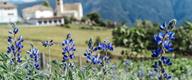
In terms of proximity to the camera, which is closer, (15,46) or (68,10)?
(15,46)

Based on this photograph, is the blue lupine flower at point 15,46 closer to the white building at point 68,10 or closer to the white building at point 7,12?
the white building at point 7,12

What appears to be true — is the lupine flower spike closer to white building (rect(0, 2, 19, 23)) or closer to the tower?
white building (rect(0, 2, 19, 23))

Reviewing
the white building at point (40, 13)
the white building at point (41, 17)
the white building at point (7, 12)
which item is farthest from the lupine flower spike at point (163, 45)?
the white building at point (40, 13)

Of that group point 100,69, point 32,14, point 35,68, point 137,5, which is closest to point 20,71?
point 35,68

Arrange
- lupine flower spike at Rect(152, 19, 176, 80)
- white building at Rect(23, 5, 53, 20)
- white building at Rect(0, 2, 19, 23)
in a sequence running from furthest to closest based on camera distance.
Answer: white building at Rect(23, 5, 53, 20) → white building at Rect(0, 2, 19, 23) → lupine flower spike at Rect(152, 19, 176, 80)

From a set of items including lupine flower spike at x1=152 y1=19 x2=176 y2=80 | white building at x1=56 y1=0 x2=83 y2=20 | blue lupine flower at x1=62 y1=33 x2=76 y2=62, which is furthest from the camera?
white building at x1=56 y1=0 x2=83 y2=20

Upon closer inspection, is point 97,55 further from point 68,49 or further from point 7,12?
point 7,12

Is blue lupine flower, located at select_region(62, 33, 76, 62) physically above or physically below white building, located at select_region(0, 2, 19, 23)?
above

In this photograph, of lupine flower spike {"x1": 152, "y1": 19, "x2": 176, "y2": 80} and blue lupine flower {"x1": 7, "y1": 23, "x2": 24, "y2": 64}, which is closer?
lupine flower spike {"x1": 152, "y1": 19, "x2": 176, "y2": 80}

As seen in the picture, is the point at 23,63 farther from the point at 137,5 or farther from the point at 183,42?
the point at 137,5

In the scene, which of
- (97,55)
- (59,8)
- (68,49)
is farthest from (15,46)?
(59,8)

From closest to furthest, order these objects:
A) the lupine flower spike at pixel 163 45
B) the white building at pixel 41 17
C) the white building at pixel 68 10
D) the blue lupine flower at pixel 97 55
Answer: the lupine flower spike at pixel 163 45, the blue lupine flower at pixel 97 55, the white building at pixel 41 17, the white building at pixel 68 10

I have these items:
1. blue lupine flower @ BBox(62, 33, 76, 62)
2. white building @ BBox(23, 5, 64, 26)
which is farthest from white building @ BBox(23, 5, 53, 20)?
blue lupine flower @ BBox(62, 33, 76, 62)

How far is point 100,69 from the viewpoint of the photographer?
609cm
